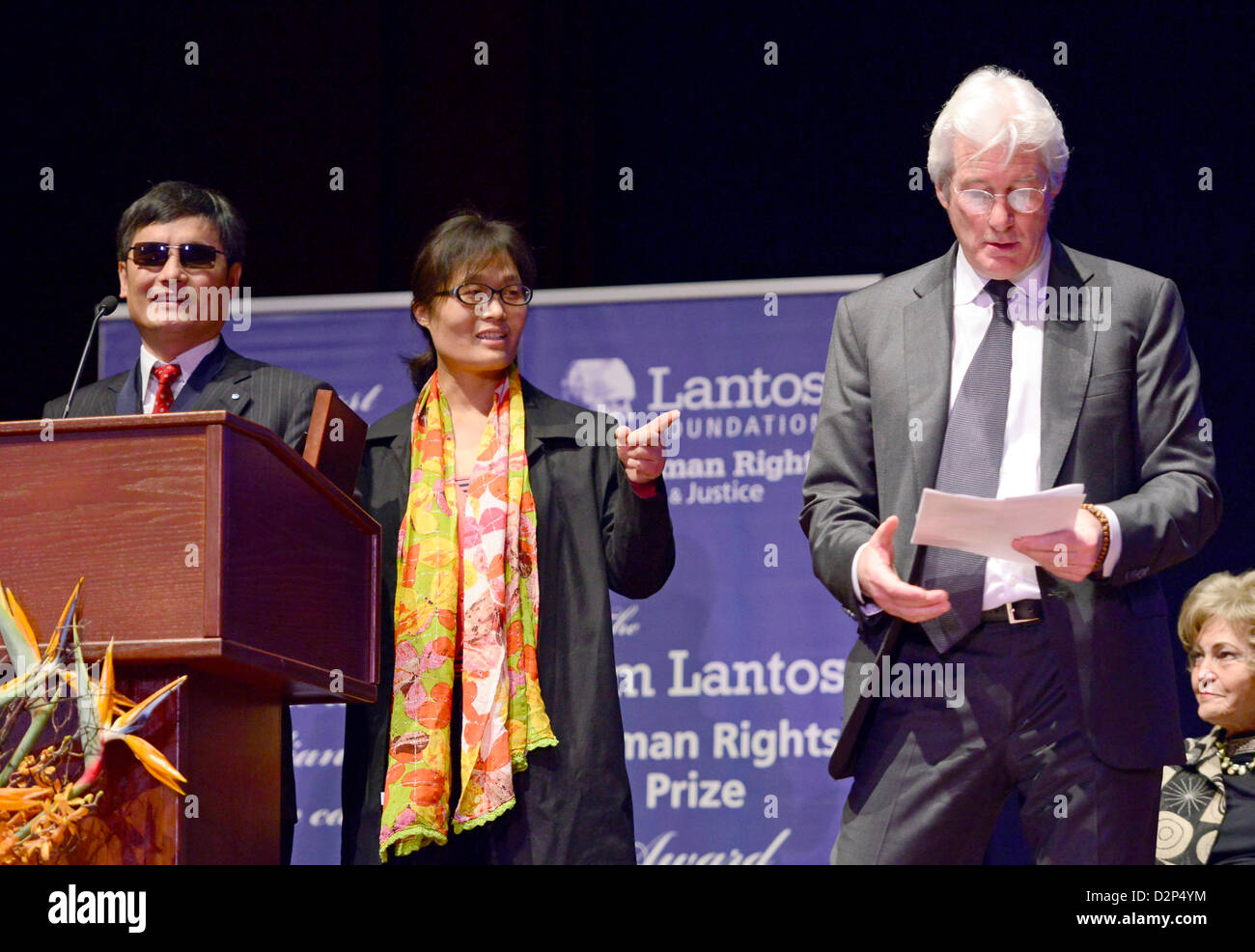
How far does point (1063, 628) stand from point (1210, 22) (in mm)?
2542

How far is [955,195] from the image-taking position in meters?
2.92

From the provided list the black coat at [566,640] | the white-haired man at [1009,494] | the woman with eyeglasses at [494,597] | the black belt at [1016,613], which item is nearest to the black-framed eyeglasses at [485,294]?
the woman with eyeglasses at [494,597]

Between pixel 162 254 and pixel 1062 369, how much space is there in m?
1.85

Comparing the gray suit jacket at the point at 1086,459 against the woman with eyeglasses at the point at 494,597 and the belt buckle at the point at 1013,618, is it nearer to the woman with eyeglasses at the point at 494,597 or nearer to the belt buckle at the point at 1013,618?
the belt buckle at the point at 1013,618

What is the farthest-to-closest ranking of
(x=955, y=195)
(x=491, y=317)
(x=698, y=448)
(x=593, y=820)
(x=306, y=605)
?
(x=698, y=448) → (x=491, y=317) → (x=593, y=820) → (x=955, y=195) → (x=306, y=605)

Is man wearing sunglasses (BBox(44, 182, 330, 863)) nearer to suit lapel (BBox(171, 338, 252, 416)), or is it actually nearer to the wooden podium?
suit lapel (BBox(171, 338, 252, 416))

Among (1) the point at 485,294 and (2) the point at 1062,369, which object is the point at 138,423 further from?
(2) the point at 1062,369

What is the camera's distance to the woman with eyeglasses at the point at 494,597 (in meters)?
3.19

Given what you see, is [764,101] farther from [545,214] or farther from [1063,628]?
[1063,628]

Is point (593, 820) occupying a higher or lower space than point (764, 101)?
lower

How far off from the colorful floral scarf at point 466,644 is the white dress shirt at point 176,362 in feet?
1.65

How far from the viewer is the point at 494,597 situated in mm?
3299

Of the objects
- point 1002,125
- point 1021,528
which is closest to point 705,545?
point 1002,125

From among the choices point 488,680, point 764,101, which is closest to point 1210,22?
point 764,101
